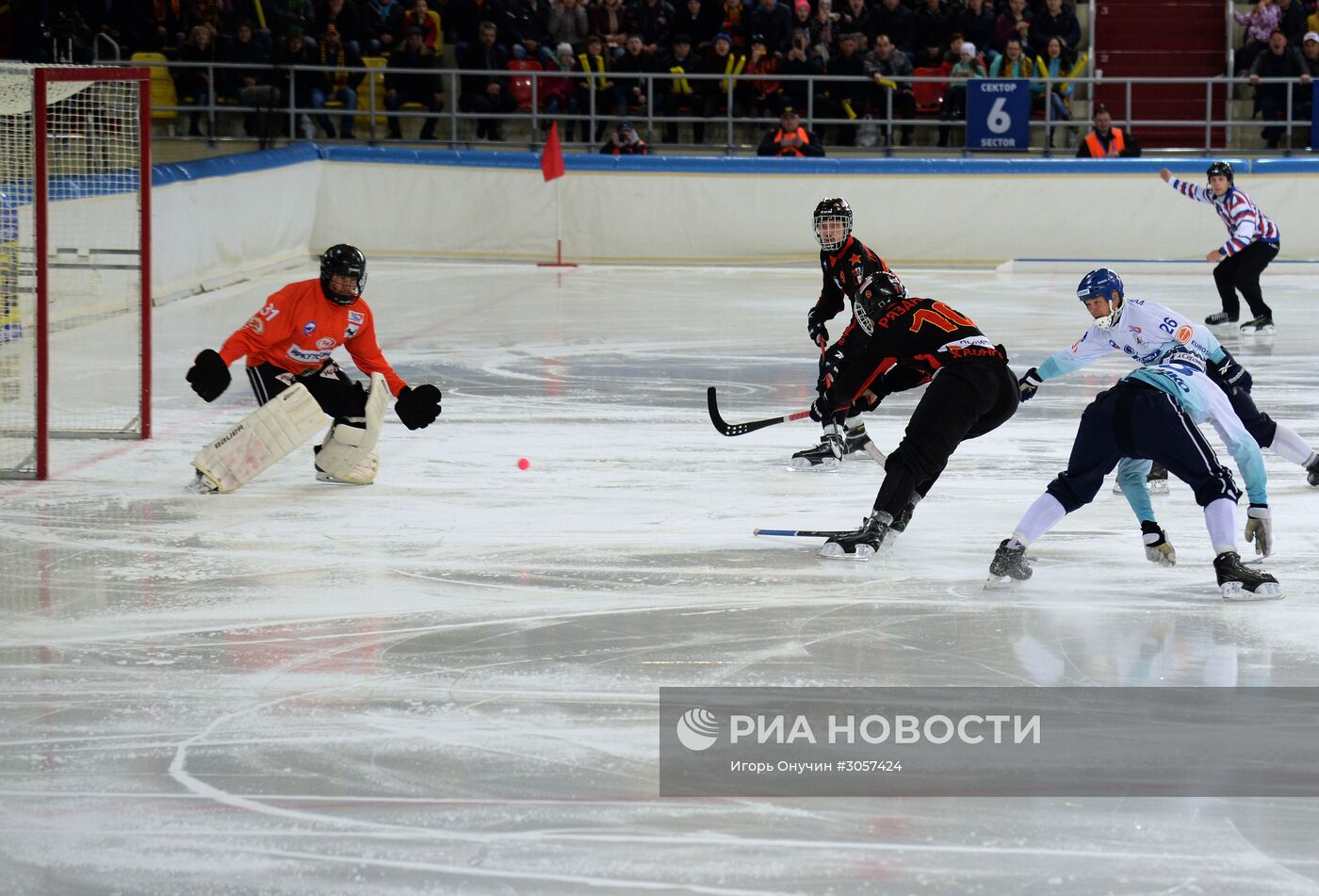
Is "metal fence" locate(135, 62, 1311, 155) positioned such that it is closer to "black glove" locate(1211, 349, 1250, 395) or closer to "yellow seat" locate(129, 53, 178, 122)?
"yellow seat" locate(129, 53, 178, 122)

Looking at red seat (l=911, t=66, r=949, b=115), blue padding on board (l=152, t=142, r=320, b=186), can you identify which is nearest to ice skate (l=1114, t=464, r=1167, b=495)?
blue padding on board (l=152, t=142, r=320, b=186)

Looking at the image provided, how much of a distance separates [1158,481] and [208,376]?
391 cm

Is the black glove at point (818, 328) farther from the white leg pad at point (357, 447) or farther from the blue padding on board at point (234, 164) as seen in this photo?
the blue padding on board at point (234, 164)

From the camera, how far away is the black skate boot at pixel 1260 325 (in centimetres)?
1271

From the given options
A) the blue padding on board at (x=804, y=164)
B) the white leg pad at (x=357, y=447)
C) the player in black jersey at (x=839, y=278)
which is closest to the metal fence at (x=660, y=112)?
the blue padding on board at (x=804, y=164)

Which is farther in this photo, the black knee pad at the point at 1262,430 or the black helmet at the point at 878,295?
the black knee pad at the point at 1262,430

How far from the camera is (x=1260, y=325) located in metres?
12.7

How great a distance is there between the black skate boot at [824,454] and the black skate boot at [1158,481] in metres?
1.38

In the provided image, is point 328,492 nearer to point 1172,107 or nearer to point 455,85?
point 455,85

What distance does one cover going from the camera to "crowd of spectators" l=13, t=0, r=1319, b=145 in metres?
17.9

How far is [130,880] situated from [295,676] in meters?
1.37

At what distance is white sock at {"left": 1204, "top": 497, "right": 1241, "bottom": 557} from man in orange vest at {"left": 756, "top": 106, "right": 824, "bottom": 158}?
39.0 ft

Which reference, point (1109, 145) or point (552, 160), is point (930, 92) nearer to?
point (1109, 145)

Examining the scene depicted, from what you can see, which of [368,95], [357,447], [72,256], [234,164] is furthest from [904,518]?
[368,95]
